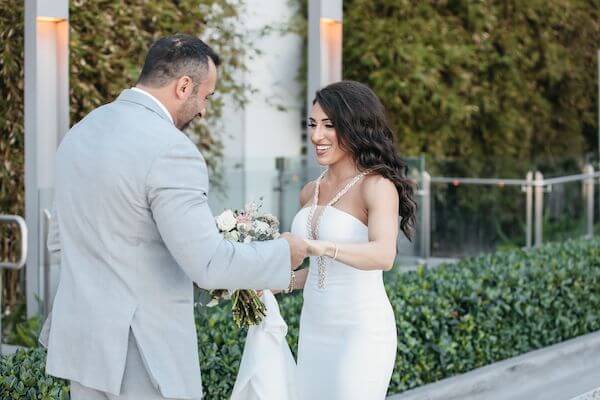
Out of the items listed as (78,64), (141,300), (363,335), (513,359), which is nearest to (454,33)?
(78,64)

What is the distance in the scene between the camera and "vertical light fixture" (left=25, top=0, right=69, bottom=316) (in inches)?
296

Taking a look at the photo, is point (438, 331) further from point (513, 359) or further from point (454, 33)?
point (454, 33)

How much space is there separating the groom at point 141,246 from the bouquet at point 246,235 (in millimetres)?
506

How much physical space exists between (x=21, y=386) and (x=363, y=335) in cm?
146

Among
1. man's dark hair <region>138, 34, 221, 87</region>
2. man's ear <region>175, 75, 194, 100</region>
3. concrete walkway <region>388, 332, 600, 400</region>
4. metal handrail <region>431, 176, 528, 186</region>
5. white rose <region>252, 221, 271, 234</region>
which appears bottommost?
concrete walkway <region>388, 332, 600, 400</region>

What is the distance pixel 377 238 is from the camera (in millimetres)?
4371

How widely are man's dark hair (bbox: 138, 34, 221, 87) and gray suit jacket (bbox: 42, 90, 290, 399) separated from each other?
0.27 ft

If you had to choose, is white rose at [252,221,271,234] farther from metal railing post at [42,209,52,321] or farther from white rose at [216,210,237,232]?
metal railing post at [42,209,52,321]

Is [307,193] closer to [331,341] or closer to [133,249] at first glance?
[331,341]

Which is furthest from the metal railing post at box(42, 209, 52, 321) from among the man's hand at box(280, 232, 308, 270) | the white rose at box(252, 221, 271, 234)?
the man's hand at box(280, 232, 308, 270)

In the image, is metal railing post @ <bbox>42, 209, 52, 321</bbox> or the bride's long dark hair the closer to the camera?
the bride's long dark hair

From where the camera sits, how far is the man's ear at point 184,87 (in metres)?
3.52

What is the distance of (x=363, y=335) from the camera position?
14.7 feet

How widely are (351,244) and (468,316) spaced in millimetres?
2816
